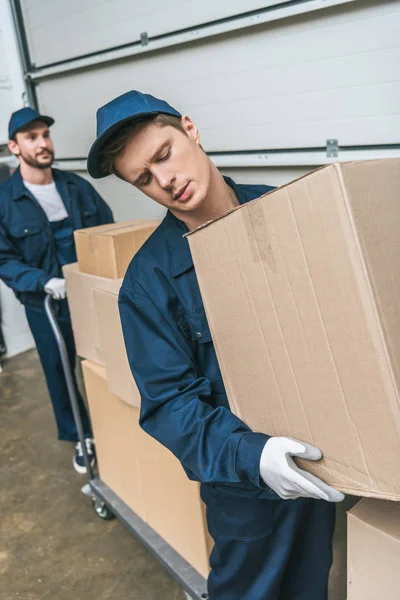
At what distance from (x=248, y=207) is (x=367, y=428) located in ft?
1.17

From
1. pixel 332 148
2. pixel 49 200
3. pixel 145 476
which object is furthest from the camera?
pixel 49 200

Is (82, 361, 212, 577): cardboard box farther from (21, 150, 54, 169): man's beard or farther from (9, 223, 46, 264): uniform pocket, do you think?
(21, 150, 54, 169): man's beard

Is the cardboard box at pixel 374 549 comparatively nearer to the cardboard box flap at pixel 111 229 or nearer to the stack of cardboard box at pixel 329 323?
the stack of cardboard box at pixel 329 323

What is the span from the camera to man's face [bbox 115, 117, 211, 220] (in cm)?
96

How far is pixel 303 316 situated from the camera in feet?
2.40

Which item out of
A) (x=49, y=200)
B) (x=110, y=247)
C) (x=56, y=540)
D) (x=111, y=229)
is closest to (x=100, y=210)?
(x=49, y=200)

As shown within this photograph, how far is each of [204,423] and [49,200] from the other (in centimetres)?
193

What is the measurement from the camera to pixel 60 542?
199 cm

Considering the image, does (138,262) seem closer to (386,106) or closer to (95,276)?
(95,276)

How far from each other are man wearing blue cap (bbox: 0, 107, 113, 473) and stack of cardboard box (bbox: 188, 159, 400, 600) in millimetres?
1656

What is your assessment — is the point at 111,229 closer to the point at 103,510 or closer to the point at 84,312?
the point at 84,312

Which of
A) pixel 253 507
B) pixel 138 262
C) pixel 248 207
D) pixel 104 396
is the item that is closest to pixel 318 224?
pixel 248 207

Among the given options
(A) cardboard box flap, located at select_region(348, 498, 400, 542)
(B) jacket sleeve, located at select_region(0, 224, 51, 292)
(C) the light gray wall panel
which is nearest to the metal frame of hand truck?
(B) jacket sleeve, located at select_region(0, 224, 51, 292)

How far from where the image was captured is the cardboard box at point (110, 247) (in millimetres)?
1629
